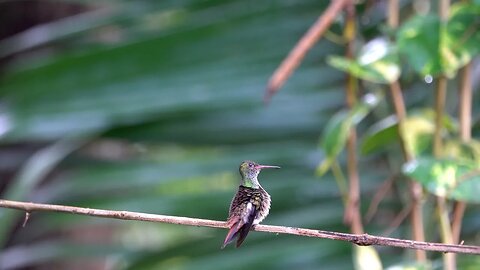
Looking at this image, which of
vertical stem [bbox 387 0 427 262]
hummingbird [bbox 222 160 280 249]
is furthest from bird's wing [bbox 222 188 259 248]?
vertical stem [bbox 387 0 427 262]

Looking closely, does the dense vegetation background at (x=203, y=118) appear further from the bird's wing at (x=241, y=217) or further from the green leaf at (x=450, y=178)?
the bird's wing at (x=241, y=217)

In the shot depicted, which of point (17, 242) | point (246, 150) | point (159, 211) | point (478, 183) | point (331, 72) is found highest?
point (17, 242)

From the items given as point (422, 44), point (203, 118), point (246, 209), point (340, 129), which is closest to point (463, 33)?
point (422, 44)

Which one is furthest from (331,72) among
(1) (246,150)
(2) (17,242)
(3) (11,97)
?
(2) (17,242)

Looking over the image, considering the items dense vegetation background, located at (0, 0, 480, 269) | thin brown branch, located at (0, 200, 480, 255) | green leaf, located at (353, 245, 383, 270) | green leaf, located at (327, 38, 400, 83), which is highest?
dense vegetation background, located at (0, 0, 480, 269)

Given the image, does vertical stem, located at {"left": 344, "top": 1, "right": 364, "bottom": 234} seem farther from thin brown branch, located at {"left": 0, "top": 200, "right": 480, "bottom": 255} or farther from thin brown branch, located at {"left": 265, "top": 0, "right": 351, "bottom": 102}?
thin brown branch, located at {"left": 0, "top": 200, "right": 480, "bottom": 255}

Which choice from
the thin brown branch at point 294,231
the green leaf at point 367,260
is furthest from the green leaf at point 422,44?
the thin brown branch at point 294,231

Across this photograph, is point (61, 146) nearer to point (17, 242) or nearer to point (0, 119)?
point (0, 119)
